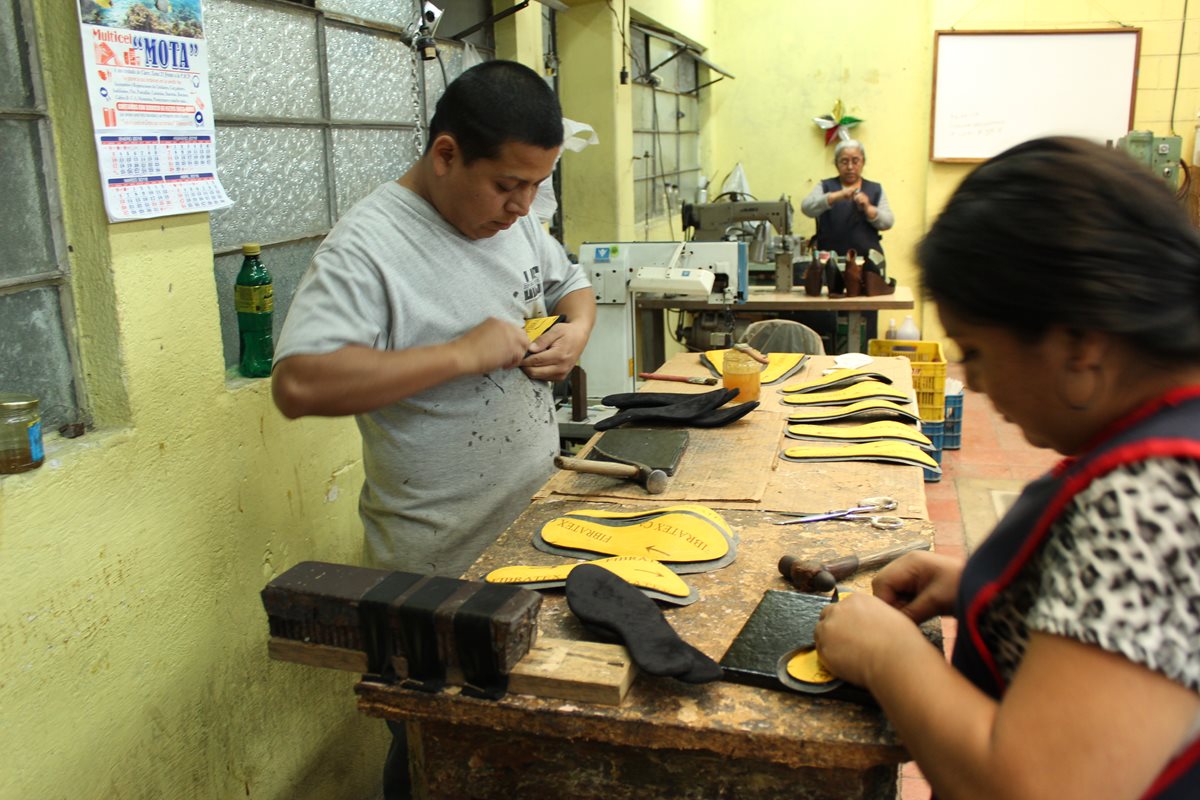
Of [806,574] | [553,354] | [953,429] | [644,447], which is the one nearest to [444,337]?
[553,354]

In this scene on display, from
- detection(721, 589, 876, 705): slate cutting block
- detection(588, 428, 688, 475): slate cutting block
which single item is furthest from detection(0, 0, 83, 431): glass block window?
detection(721, 589, 876, 705): slate cutting block

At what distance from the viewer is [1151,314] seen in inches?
29.3

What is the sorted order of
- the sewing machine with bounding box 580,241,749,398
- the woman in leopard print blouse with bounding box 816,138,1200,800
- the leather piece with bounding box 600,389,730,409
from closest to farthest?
the woman in leopard print blouse with bounding box 816,138,1200,800 → the leather piece with bounding box 600,389,730,409 → the sewing machine with bounding box 580,241,749,398

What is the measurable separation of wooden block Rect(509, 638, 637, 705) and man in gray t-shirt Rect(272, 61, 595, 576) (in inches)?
22.4

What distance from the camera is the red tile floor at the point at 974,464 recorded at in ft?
13.7

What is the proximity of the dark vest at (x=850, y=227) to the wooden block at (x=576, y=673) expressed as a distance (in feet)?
16.1

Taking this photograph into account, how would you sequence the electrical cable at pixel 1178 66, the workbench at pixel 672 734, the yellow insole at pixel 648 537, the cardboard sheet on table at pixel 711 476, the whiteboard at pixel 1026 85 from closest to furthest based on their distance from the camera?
1. the workbench at pixel 672 734
2. the yellow insole at pixel 648 537
3. the cardboard sheet on table at pixel 711 476
4. the electrical cable at pixel 1178 66
5. the whiteboard at pixel 1026 85

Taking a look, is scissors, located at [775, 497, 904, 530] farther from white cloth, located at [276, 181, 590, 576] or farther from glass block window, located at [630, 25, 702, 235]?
glass block window, located at [630, 25, 702, 235]

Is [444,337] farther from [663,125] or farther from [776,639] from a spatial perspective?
[663,125]

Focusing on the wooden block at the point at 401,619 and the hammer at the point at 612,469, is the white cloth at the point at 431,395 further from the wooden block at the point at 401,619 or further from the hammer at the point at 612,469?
the wooden block at the point at 401,619

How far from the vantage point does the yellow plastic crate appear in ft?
15.6

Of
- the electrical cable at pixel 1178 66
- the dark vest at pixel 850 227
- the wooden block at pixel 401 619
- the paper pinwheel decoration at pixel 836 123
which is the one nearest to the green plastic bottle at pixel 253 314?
the wooden block at pixel 401 619

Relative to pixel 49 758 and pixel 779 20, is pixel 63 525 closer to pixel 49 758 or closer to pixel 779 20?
A: pixel 49 758

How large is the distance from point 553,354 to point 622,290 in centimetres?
152
